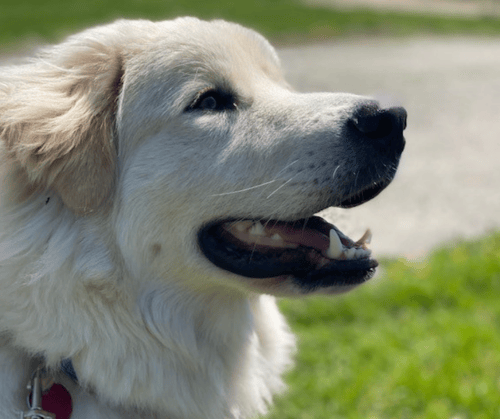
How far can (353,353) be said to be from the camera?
13.5ft

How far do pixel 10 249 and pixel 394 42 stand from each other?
1445 cm

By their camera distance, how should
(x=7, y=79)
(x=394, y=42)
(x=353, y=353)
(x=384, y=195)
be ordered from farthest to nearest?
(x=394, y=42), (x=384, y=195), (x=353, y=353), (x=7, y=79)

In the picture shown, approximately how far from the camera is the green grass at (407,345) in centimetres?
359

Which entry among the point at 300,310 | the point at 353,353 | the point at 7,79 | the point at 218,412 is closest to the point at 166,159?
the point at 7,79

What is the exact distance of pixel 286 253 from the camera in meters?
2.52

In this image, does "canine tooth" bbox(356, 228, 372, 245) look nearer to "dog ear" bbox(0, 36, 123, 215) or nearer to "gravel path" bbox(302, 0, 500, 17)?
"dog ear" bbox(0, 36, 123, 215)

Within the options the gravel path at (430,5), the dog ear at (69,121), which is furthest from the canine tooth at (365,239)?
the gravel path at (430,5)

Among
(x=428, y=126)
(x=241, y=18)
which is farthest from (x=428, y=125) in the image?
(x=241, y=18)

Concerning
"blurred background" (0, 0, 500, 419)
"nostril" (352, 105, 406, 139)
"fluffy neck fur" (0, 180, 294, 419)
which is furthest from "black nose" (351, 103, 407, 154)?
"fluffy neck fur" (0, 180, 294, 419)

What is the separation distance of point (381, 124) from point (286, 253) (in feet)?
→ 2.05

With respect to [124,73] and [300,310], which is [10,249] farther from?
[300,310]

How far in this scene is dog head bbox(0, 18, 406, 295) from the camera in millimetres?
2412

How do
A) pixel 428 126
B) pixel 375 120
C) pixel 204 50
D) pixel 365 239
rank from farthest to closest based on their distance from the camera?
pixel 428 126
pixel 365 239
pixel 204 50
pixel 375 120

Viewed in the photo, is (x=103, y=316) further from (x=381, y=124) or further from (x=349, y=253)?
(x=381, y=124)
